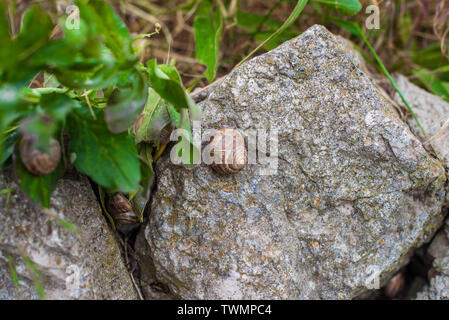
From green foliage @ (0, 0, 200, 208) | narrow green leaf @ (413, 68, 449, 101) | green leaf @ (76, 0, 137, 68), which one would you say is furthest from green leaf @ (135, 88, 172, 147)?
narrow green leaf @ (413, 68, 449, 101)

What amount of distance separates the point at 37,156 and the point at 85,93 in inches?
11.9

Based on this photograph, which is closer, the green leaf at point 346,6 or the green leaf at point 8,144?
the green leaf at point 8,144

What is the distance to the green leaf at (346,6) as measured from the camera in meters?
1.61

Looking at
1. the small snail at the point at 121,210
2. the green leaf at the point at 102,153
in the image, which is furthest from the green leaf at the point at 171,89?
the small snail at the point at 121,210

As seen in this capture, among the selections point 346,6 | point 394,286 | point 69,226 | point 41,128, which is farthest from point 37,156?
point 394,286

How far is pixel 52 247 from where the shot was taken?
1203mm

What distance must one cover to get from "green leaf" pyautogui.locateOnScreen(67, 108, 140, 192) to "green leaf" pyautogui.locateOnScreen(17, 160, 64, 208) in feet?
0.30

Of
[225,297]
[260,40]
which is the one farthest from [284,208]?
[260,40]

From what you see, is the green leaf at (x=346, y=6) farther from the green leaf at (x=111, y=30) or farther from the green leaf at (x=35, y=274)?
the green leaf at (x=35, y=274)

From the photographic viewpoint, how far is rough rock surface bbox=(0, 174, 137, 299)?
1187mm

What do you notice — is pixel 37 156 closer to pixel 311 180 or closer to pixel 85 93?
pixel 85 93

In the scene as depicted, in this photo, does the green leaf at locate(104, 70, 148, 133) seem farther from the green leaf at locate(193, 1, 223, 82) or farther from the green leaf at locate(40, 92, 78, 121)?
the green leaf at locate(193, 1, 223, 82)

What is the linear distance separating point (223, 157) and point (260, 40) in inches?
35.6

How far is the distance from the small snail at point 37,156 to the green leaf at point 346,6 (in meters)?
1.22
